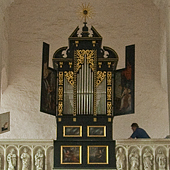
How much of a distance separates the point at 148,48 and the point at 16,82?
5.82 metres

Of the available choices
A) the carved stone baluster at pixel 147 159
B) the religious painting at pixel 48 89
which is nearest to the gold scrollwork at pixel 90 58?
the religious painting at pixel 48 89

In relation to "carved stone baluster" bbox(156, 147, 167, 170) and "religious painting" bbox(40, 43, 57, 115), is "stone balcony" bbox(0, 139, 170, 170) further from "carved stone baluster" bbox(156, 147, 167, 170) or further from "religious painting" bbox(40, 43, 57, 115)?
"religious painting" bbox(40, 43, 57, 115)

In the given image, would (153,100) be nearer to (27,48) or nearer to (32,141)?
(27,48)

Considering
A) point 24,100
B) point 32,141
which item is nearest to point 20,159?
point 32,141

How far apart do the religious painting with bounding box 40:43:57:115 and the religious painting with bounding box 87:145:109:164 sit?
5.73ft

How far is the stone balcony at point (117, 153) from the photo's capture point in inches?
752

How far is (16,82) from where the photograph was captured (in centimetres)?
2534

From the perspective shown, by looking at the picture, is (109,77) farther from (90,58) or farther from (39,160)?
(39,160)

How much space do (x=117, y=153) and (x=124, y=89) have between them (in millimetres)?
2109

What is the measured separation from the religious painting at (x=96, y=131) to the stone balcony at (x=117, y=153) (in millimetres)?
563

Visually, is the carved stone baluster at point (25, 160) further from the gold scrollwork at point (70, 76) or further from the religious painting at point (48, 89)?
the gold scrollwork at point (70, 76)

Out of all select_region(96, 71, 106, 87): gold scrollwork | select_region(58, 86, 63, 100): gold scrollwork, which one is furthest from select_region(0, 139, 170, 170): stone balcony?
select_region(96, 71, 106, 87): gold scrollwork

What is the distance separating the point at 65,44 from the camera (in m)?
25.7

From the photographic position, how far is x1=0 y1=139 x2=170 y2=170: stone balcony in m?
19.1
